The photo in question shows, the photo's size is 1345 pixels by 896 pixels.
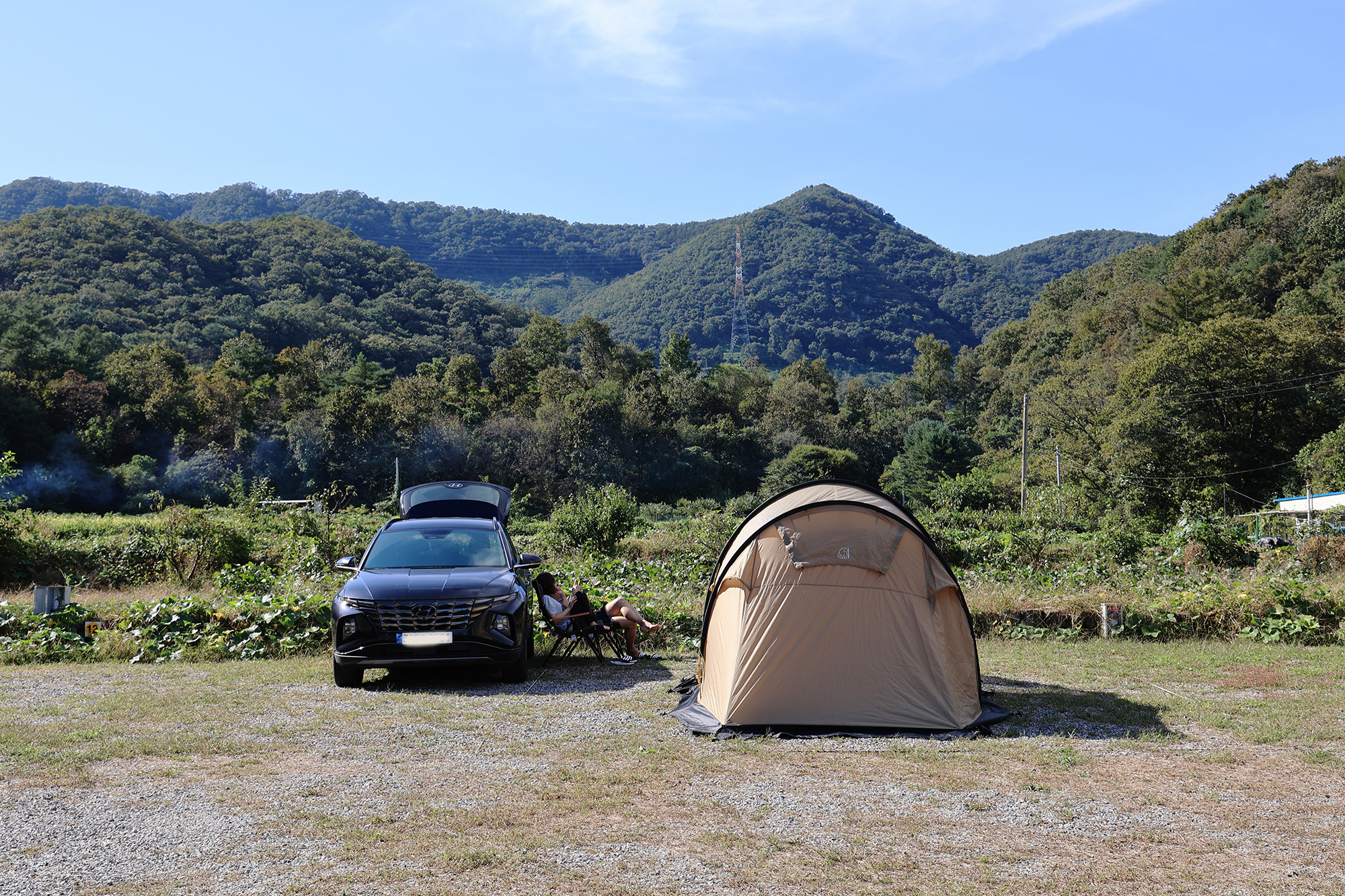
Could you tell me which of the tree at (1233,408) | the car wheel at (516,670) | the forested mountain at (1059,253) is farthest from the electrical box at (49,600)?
the forested mountain at (1059,253)

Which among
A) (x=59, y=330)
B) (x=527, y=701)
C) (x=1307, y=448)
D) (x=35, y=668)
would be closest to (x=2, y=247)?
(x=59, y=330)

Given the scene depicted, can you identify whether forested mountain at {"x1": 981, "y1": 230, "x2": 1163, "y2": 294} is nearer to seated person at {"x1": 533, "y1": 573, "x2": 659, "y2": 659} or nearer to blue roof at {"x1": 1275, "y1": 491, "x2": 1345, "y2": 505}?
blue roof at {"x1": 1275, "y1": 491, "x2": 1345, "y2": 505}

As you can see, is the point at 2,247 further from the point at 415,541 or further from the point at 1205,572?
the point at 1205,572

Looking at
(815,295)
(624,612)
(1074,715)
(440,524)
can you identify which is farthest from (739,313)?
(1074,715)

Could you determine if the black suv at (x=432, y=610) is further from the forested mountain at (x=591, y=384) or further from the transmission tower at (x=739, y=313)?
the transmission tower at (x=739, y=313)

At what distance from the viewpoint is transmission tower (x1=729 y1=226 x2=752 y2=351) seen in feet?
427

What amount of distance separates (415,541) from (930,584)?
554cm

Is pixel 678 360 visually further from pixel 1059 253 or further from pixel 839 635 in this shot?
pixel 1059 253

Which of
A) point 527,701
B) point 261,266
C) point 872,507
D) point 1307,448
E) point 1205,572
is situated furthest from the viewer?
point 261,266

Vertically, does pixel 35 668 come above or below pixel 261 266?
below

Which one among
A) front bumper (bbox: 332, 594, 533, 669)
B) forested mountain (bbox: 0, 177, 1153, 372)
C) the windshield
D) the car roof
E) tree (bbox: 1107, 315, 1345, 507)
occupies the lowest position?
front bumper (bbox: 332, 594, 533, 669)

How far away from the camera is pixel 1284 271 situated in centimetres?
5759

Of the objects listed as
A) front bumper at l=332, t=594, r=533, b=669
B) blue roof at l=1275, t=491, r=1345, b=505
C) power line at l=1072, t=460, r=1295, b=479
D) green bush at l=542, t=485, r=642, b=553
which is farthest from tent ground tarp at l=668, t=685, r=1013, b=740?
power line at l=1072, t=460, r=1295, b=479

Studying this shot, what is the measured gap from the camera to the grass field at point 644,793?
14.3 ft
